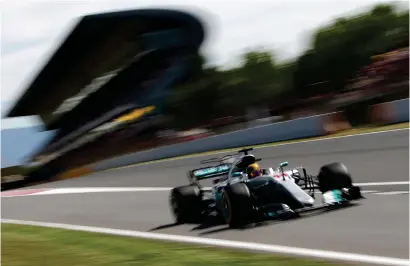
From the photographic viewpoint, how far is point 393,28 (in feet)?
102

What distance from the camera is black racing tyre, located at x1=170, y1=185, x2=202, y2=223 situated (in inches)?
314

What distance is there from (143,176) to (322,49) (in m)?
18.6

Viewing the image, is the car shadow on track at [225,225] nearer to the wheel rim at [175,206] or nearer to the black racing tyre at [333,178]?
the black racing tyre at [333,178]

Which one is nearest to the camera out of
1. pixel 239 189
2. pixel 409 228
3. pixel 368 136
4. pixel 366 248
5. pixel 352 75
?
pixel 366 248

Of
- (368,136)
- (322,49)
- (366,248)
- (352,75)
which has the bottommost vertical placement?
(366,248)

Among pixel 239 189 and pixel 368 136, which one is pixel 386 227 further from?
pixel 368 136

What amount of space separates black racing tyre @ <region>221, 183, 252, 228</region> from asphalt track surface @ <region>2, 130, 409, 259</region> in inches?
5.3

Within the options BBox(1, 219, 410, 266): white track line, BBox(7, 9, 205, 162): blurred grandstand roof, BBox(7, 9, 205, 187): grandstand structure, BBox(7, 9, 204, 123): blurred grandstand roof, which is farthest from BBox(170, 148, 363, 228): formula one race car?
BBox(7, 9, 205, 162): blurred grandstand roof

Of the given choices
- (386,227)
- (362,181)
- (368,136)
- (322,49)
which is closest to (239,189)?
(386,227)

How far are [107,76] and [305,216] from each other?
103 ft

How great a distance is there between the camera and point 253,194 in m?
7.18

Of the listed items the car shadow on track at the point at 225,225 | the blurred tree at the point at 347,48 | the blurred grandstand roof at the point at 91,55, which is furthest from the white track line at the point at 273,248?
the blurred grandstand roof at the point at 91,55

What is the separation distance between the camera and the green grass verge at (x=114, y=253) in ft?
17.6

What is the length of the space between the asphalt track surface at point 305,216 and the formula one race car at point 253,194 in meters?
0.14
